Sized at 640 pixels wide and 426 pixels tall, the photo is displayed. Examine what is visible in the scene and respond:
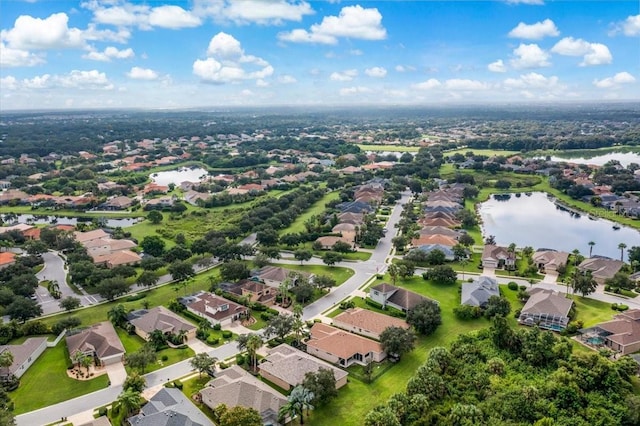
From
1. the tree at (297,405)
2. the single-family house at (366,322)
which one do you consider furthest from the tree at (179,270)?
the tree at (297,405)

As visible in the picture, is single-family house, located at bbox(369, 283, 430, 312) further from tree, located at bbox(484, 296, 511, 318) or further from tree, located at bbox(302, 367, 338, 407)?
tree, located at bbox(302, 367, 338, 407)

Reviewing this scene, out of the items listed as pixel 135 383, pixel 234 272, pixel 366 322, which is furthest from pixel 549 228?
pixel 135 383

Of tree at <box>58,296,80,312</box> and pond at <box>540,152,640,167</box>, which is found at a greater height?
pond at <box>540,152,640,167</box>

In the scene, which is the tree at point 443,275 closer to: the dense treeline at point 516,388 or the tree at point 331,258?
the tree at point 331,258

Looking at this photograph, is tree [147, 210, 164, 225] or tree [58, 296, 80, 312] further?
tree [147, 210, 164, 225]

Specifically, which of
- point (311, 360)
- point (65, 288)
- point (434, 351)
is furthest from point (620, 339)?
point (65, 288)

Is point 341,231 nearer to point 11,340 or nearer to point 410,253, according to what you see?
point 410,253

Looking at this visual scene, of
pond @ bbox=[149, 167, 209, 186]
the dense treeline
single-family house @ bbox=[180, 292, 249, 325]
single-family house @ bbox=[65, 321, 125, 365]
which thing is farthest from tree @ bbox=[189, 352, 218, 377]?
pond @ bbox=[149, 167, 209, 186]
